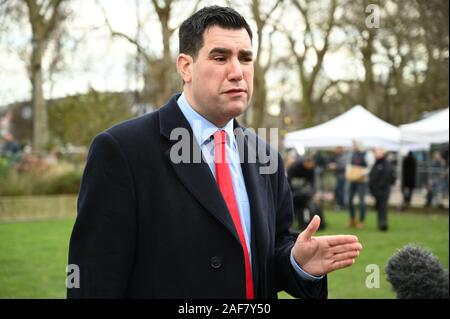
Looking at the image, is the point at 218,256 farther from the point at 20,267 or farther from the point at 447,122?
the point at 447,122

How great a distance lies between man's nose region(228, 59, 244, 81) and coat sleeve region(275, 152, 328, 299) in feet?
1.89

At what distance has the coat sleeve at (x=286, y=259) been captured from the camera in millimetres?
2672

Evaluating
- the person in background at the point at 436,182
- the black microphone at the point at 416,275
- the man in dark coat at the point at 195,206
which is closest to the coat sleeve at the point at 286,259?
the man in dark coat at the point at 195,206

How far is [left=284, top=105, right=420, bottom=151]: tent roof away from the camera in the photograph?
48.0ft

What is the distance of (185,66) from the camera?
264 centimetres

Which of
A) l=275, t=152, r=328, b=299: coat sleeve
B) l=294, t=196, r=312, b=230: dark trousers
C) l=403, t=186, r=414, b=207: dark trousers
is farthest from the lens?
l=403, t=186, r=414, b=207: dark trousers

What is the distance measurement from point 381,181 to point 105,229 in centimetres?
1301

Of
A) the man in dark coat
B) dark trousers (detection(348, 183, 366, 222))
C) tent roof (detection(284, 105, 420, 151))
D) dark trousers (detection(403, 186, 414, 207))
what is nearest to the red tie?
the man in dark coat

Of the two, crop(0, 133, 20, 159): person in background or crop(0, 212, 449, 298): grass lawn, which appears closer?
crop(0, 212, 449, 298): grass lawn

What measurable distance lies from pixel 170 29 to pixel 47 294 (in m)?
14.5

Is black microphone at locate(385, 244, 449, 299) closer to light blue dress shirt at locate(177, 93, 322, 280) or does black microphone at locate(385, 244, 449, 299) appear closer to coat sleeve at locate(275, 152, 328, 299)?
coat sleeve at locate(275, 152, 328, 299)

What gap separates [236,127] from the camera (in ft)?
9.28

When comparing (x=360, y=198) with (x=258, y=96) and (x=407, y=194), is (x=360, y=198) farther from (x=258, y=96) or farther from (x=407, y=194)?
(x=258, y=96)
